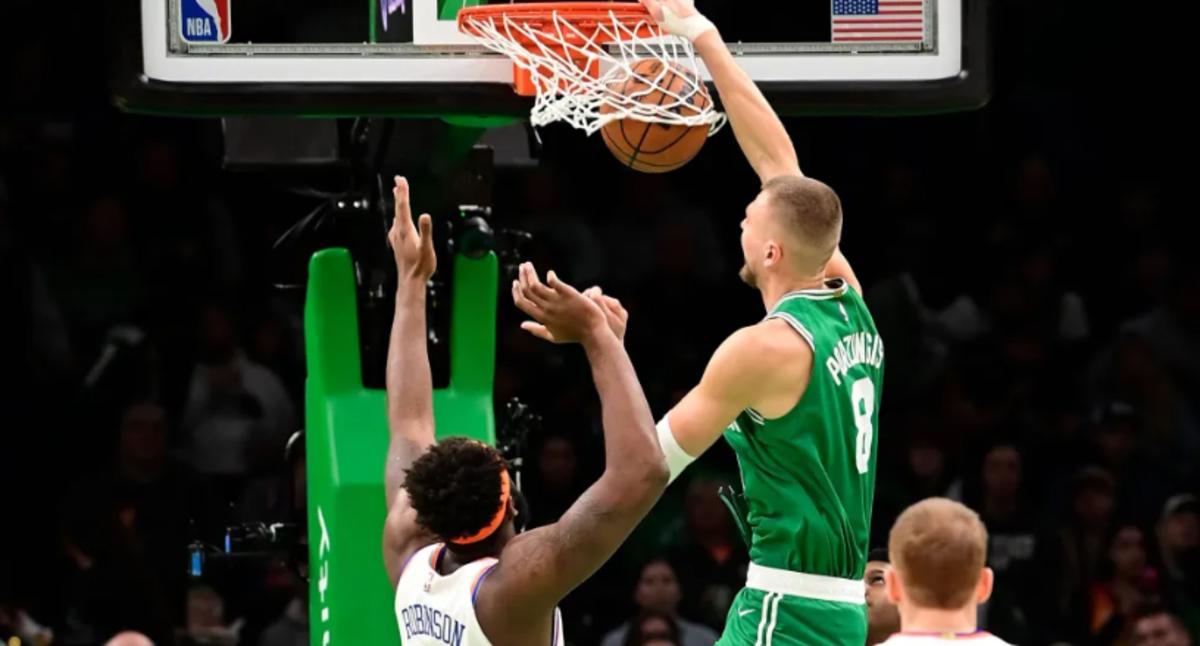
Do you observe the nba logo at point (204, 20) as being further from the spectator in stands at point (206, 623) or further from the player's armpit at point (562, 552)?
the spectator in stands at point (206, 623)

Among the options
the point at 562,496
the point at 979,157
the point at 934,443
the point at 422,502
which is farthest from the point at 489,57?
the point at 979,157

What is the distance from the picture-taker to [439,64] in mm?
5715

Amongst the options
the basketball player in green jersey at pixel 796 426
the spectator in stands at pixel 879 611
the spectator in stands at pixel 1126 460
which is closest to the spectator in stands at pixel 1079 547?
the spectator in stands at pixel 1126 460

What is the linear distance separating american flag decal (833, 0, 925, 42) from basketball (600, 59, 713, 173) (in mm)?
720

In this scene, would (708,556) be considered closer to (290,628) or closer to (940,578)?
(290,628)

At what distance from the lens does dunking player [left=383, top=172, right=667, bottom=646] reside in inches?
161

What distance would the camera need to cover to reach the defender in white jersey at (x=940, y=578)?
4348 mm

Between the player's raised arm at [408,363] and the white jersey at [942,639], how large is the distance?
1.44m

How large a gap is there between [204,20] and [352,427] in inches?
51.4

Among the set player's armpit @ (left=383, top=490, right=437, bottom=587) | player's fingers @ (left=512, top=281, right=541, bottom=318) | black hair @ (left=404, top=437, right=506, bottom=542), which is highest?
player's fingers @ (left=512, top=281, right=541, bottom=318)

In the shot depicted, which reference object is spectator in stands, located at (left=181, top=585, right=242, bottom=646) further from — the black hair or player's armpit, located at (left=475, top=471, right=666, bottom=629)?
player's armpit, located at (left=475, top=471, right=666, bottom=629)

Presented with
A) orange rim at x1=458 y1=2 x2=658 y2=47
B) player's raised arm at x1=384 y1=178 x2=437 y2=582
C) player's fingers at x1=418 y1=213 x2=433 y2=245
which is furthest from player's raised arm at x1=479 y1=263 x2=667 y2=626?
orange rim at x1=458 y1=2 x2=658 y2=47

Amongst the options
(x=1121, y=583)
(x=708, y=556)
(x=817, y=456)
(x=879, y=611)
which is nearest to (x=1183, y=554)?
(x=1121, y=583)

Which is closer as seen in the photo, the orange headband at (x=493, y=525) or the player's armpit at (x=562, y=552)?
the player's armpit at (x=562, y=552)
